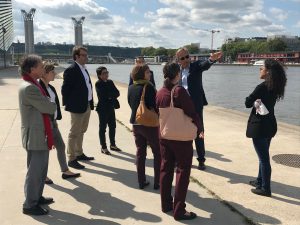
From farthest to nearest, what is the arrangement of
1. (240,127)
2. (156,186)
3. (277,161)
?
(240,127)
(277,161)
(156,186)

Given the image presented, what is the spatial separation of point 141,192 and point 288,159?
3067 millimetres

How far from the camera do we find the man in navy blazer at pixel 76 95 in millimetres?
6336

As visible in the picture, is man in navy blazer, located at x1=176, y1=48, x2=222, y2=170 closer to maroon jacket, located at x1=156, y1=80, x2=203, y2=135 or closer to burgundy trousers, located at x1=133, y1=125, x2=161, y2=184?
burgundy trousers, located at x1=133, y1=125, x2=161, y2=184

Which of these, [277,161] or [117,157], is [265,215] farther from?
[117,157]

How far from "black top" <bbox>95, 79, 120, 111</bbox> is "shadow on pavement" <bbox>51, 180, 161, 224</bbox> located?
2101mm

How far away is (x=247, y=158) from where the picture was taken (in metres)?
7.05

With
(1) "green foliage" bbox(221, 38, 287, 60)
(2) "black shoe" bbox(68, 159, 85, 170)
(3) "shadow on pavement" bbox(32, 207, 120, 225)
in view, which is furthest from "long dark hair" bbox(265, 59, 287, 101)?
(1) "green foliage" bbox(221, 38, 287, 60)

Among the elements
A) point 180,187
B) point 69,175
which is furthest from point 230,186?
point 69,175

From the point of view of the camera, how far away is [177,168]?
4.44 metres

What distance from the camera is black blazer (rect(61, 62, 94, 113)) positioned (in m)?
6.33

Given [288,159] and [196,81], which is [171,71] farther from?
[288,159]

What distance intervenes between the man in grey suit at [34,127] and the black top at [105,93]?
2.88 metres

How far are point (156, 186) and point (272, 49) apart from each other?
186463 mm

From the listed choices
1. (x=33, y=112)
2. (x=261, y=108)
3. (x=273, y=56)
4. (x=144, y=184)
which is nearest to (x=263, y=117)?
(x=261, y=108)
